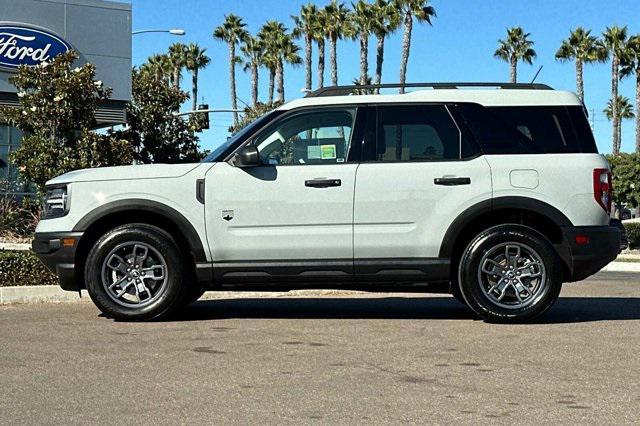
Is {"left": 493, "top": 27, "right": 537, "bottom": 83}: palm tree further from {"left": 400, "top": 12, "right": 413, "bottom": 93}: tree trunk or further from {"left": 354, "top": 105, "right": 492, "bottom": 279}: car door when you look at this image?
{"left": 354, "top": 105, "right": 492, "bottom": 279}: car door

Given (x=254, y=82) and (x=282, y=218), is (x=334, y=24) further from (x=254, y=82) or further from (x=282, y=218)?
(x=282, y=218)

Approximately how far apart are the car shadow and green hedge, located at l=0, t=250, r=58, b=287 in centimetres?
211

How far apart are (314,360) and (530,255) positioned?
2.79 metres

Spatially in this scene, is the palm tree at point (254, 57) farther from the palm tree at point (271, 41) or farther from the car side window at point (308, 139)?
the car side window at point (308, 139)

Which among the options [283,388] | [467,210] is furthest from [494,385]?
[467,210]

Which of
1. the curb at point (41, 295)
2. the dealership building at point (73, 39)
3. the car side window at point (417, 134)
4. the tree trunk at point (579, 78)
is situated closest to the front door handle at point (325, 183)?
the car side window at point (417, 134)

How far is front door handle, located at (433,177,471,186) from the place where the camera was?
8.80 metres

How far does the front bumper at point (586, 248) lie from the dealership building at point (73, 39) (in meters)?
23.3

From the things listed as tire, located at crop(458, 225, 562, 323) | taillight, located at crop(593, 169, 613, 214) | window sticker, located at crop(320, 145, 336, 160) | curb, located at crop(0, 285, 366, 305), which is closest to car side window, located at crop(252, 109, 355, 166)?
window sticker, located at crop(320, 145, 336, 160)

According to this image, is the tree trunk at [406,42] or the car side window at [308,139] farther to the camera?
the tree trunk at [406,42]

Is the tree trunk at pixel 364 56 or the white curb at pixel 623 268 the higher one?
the tree trunk at pixel 364 56

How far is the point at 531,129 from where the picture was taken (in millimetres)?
9000

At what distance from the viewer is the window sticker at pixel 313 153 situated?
8961 millimetres

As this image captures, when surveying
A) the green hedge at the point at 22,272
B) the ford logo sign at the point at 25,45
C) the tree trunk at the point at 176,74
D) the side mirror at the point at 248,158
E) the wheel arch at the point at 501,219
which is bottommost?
the green hedge at the point at 22,272
